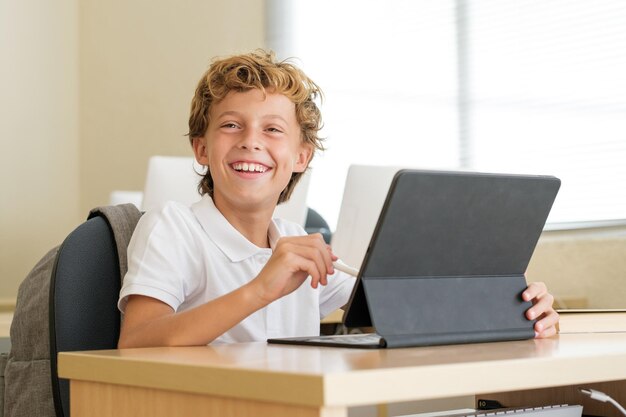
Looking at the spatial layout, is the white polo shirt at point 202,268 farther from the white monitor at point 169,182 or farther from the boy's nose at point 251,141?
the white monitor at point 169,182

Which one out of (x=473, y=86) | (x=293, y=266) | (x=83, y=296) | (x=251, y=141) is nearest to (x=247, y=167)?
(x=251, y=141)

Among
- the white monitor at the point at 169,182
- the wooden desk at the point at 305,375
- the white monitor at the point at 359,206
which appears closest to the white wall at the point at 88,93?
the white monitor at the point at 169,182

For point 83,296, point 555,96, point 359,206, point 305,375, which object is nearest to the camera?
point 305,375

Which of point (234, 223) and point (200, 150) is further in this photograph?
point (200, 150)

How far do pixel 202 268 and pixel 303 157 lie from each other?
0.37 m

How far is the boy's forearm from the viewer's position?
1.11 meters

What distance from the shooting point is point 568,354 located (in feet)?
2.92

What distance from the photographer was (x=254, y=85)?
1537 millimetres

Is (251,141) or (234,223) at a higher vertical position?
(251,141)

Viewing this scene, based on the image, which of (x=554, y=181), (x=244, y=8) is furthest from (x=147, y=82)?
(x=554, y=181)

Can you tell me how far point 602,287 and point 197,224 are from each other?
197 cm

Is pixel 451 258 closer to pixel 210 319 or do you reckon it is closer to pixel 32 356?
pixel 210 319

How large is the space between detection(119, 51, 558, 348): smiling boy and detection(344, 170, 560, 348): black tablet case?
0.10m

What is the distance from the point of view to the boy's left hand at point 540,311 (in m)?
1.12
